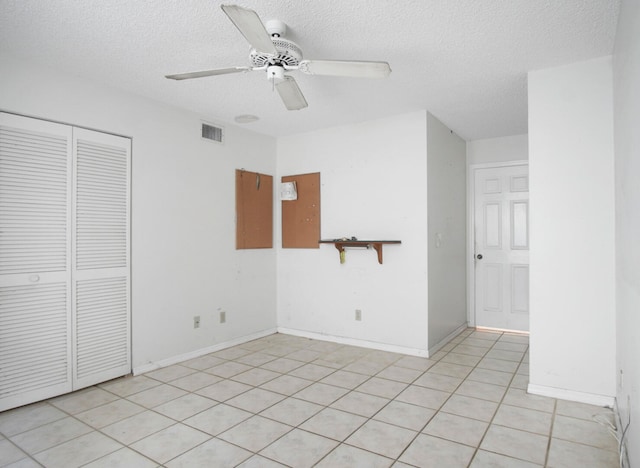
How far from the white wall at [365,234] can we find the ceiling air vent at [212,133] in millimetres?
950

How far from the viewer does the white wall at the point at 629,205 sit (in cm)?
171

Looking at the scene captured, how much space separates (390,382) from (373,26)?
105 inches

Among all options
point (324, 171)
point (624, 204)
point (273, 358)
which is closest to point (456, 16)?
point (624, 204)

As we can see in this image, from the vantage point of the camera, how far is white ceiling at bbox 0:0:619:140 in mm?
2205

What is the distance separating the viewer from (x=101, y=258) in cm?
325

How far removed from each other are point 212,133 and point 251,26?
246cm

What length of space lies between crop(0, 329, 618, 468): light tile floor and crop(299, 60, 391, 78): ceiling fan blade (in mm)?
2164

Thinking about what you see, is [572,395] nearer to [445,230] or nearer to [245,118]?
[445,230]

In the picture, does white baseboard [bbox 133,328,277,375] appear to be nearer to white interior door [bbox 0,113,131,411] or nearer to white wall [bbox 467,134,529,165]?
white interior door [bbox 0,113,131,411]

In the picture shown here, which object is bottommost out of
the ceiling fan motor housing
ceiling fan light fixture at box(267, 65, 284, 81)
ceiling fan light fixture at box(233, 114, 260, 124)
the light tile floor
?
the light tile floor

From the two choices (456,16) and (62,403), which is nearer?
(456,16)

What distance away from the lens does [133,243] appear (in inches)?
136

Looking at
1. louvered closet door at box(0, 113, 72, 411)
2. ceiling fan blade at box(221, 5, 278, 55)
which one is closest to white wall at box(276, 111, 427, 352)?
ceiling fan blade at box(221, 5, 278, 55)

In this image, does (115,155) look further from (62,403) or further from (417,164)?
(417,164)
